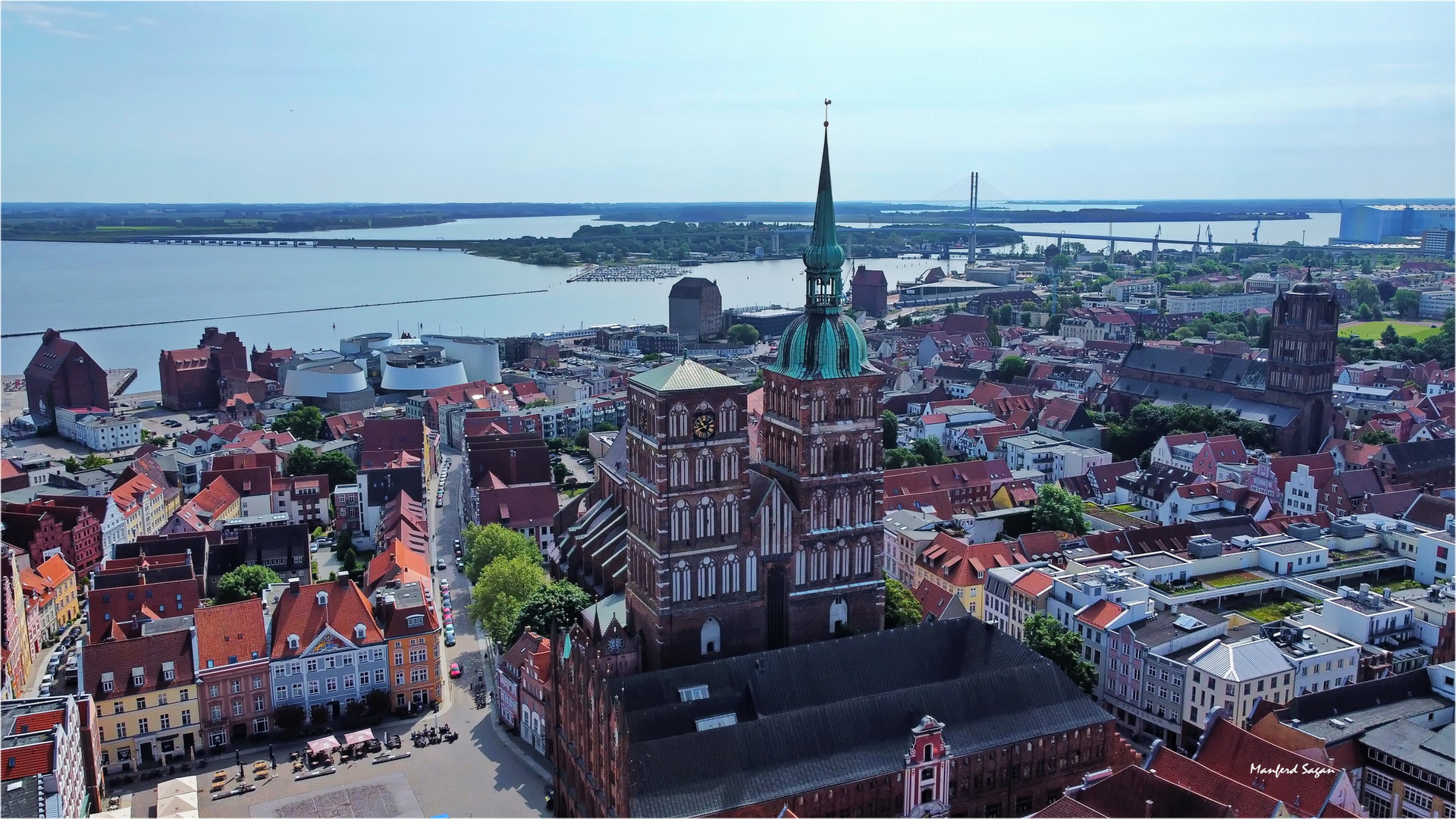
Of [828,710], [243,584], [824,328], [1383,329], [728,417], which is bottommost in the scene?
[243,584]

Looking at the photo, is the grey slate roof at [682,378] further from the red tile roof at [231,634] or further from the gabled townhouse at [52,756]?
the gabled townhouse at [52,756]

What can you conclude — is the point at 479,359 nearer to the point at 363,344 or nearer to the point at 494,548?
the point at 363,344

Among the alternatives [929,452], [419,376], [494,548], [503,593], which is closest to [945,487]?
[929,452]

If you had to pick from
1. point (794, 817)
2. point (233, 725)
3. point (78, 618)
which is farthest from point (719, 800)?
point (78, 618)

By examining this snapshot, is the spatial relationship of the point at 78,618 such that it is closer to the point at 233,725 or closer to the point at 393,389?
Result: the point at 233,725

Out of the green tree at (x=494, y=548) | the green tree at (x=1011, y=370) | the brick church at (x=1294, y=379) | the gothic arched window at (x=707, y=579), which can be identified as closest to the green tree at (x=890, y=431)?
the brick church at (x=1294, y=379)
